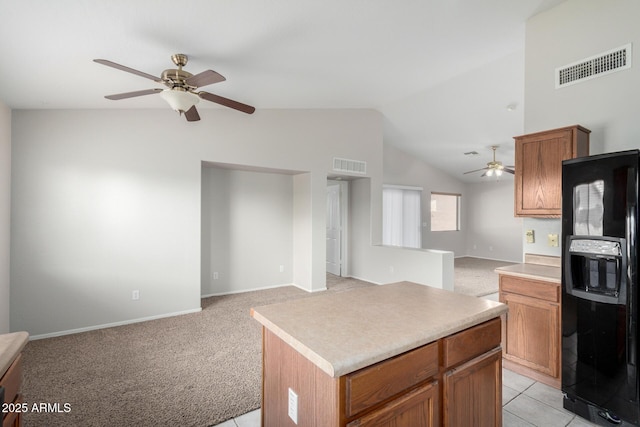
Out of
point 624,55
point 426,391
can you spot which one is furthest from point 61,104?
point 624,55

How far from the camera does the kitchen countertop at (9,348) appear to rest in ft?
3.14

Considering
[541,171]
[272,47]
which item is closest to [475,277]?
[541,171]

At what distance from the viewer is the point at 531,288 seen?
95.4 inches

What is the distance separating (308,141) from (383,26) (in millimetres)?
2525

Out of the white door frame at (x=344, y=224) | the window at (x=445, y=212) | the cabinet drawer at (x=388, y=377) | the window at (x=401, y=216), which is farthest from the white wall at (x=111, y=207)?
the window at (x=445, y=212)

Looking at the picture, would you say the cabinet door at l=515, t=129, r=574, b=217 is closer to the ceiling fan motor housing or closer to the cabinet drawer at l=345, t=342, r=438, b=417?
the cabinet drawer at l=345, t=342, r=438, b=417

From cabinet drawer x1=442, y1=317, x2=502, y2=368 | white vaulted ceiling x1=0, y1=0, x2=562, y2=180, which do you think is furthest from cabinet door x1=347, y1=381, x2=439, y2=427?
white vaulted ceiling x1=0, y1=0, x2=562, y2=180

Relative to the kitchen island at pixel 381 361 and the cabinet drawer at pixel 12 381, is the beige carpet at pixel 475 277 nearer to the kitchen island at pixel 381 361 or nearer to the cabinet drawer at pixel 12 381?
the kitchen island at pixel 381 361

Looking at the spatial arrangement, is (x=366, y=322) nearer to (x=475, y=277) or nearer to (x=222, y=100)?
(x=222, y=100)

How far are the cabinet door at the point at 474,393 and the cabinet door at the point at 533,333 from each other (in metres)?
1.07

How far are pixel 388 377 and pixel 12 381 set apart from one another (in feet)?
4.18

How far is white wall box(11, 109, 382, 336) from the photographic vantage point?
322cm

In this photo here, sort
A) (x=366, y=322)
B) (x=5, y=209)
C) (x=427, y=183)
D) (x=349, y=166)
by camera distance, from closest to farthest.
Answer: (x=366, y=322)
(x=5, y=209)
(x=349, y=166)
(x=427, y=183)

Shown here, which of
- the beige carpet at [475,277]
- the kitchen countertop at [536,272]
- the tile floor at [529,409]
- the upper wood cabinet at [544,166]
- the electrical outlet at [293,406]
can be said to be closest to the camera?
the electrical outlet at [293,406]
